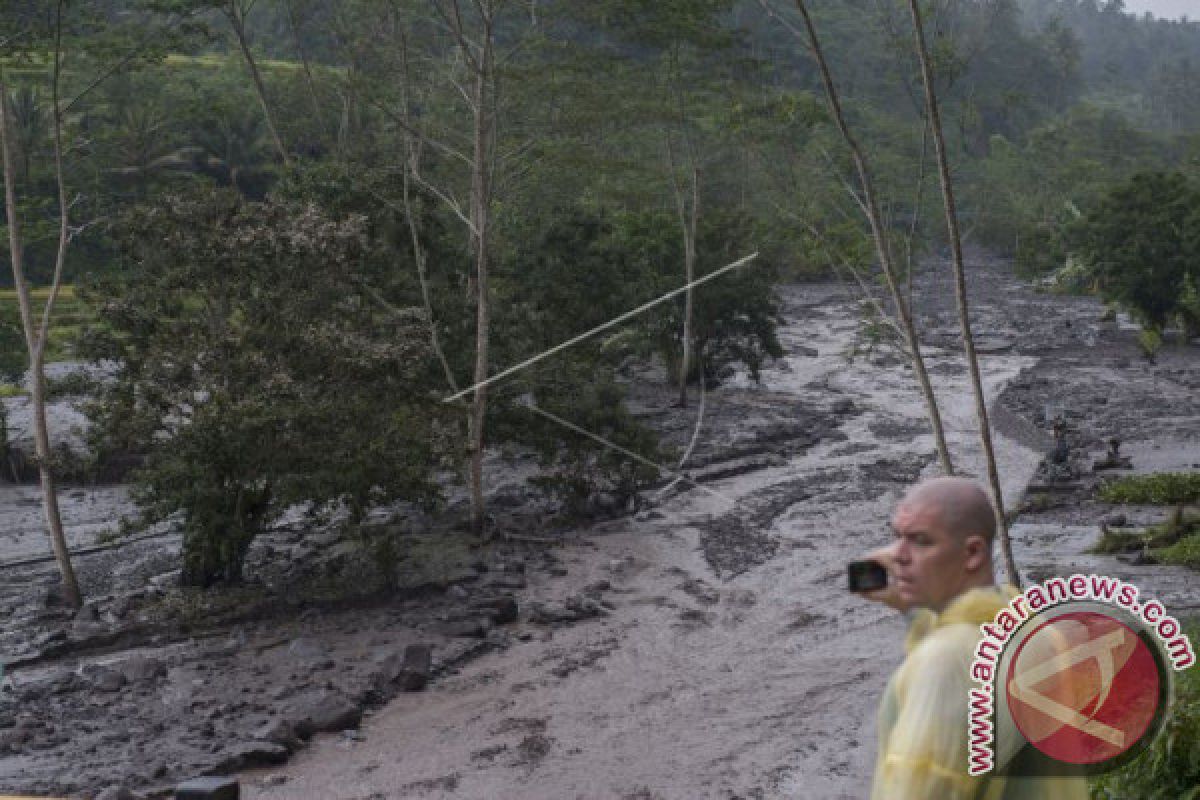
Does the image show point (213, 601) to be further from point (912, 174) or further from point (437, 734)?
point (912, 174)

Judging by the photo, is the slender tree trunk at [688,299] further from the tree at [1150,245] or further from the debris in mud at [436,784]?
the debris in mud at [436,784]

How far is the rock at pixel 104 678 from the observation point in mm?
13602

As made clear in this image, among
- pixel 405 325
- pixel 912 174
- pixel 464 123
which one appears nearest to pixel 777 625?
pixel 405 325

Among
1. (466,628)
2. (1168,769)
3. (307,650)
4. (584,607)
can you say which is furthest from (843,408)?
(1168,769)

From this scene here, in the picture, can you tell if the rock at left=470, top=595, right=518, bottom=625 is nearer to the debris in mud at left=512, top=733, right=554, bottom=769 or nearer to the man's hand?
the debris in mud at left=512, top=733, right=554, bottom=769

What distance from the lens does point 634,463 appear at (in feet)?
69.0

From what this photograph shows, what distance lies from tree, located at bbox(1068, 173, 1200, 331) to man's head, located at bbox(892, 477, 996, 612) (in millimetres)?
35420

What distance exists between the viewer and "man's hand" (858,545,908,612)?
2.19 meters

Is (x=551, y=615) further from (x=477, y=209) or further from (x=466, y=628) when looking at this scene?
(x=477, y=209)

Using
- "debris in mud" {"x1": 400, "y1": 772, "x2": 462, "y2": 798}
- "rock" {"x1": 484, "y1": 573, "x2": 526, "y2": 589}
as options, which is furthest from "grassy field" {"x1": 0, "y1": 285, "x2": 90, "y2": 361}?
"debris in mud" {"x1": 400, "y1": 772, "x2": 462, "y2": 798}

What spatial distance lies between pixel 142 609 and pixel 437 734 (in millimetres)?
5377

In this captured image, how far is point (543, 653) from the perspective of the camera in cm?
1477

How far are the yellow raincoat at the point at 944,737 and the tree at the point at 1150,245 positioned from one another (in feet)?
116

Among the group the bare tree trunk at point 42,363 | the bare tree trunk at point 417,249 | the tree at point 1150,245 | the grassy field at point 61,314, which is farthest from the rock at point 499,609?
the tree at point 1150,245
